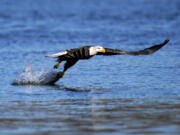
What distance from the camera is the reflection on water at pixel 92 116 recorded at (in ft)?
26.0

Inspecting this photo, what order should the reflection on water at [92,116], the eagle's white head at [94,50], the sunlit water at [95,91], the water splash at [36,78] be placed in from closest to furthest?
the reflection on water at [92,116]
the sunlit water at [95,91]
the eagle's white head at [94,50]
the water splash at [36,78]

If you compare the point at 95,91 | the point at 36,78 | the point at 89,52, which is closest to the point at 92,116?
the point at 95,91

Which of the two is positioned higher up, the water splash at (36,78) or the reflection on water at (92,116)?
the water splash at (36,78)

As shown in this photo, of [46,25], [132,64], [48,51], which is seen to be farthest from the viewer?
[46,25]

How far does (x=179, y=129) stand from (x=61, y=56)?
15.1 ft

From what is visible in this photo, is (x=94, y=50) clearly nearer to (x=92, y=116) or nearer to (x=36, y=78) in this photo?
(x=36, y=78)

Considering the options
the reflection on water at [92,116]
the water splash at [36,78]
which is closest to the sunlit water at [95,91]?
the reflection on water at [92,116]

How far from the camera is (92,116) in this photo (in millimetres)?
8883

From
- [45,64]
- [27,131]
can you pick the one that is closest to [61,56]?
[45,64]

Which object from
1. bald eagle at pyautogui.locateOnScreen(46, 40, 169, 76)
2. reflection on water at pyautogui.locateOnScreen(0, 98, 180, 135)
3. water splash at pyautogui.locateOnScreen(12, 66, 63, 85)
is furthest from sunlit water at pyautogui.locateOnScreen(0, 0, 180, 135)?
bald eagle at pyautogui.locateOnScreen(46, 40, 169, 76)

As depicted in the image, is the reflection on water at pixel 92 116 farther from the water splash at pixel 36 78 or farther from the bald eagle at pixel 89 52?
the water splash at pixel 36 78

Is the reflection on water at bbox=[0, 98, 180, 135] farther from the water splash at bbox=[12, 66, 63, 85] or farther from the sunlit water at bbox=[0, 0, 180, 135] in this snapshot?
the water splash at bbox=[12, 66, 63, 85]

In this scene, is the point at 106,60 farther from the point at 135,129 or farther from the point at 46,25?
the point at 46,25

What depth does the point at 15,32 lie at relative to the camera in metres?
23.0
